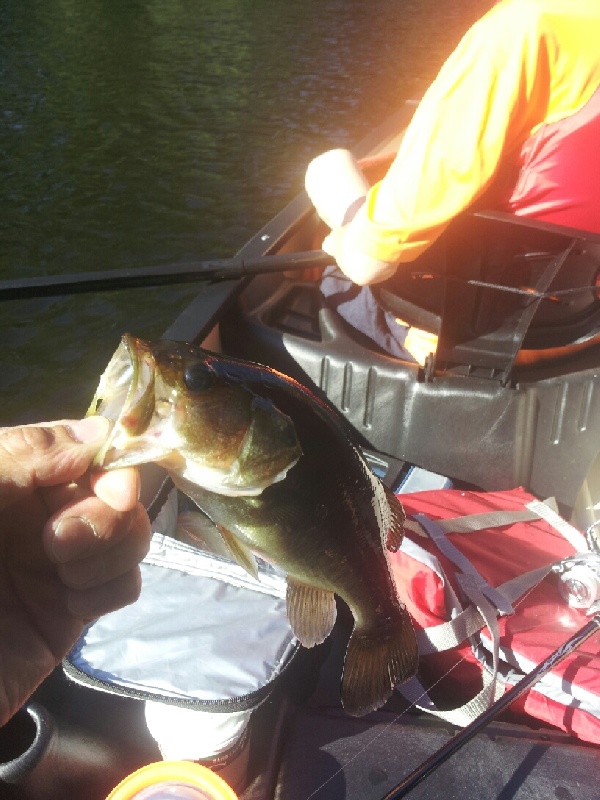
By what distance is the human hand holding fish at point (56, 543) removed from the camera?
128 cm

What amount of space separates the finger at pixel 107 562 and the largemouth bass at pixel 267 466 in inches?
7.7

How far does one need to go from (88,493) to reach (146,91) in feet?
45.5

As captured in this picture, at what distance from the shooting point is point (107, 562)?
4.44ft

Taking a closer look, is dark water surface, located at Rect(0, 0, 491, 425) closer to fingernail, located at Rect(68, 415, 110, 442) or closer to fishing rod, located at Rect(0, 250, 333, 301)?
fishing rod, located at Rect(0, 250, 333, 301)

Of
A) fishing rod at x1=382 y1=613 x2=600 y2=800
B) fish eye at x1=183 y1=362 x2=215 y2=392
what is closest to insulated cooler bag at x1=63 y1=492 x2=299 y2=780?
fishing rod at x1=382 y1=613 x2=600 y2=800

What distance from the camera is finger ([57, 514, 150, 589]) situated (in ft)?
4.38

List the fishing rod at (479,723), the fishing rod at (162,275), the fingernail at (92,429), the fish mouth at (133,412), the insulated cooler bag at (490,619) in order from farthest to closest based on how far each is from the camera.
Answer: the fishing rod at (162,275), the insulated cooler bag at (490,619), the fishing rod at (479,723), the fingernail at (92,429), the fish mouth at (133,412)

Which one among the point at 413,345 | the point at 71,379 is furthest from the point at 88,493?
the point at 71,379

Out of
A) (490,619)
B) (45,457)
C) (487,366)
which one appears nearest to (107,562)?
(45,457)

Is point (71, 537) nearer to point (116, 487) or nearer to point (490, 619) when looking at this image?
point (116, 487)

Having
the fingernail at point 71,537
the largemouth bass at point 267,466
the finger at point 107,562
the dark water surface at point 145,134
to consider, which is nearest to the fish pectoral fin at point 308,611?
the largemouth bass at point 267,466

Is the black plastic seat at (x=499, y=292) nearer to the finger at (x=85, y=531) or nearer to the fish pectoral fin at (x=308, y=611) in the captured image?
the fish pectoral fin at (x=308, y=611)

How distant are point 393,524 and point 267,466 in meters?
0.42

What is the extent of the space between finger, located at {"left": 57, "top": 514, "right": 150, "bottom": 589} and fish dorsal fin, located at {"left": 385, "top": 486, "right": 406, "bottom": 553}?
51 cm
